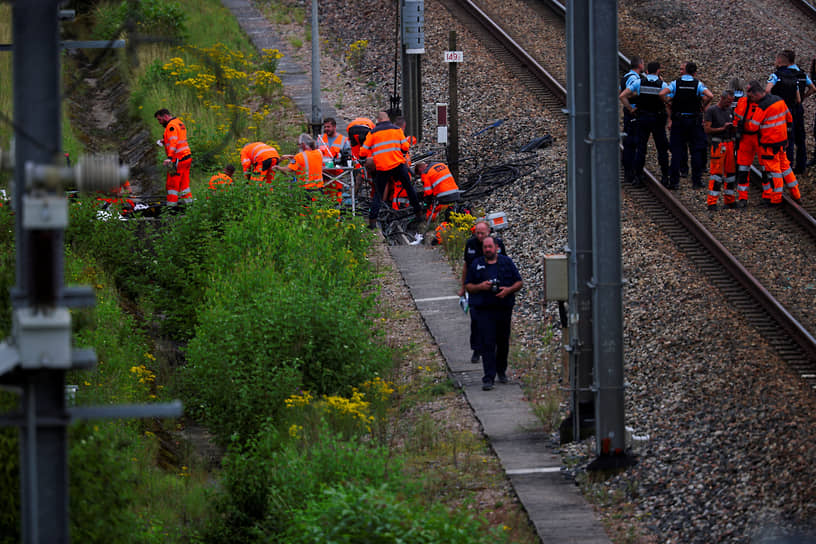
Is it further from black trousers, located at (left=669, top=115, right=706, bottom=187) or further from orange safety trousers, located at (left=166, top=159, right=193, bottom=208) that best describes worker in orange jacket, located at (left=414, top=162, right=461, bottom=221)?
orange safety trousers, located at (left=166, top=159, right=193, bottom=208)

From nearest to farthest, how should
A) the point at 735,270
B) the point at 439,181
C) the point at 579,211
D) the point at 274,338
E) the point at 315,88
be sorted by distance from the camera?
the point at 579,211, the point at 274,338, the point at 735,270, the point at 439,181, the point at 315,88

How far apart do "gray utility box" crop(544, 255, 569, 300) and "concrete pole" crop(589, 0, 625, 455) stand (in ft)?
2.35

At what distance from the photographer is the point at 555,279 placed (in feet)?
36.0

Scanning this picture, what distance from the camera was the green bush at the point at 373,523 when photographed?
7176 millimetres

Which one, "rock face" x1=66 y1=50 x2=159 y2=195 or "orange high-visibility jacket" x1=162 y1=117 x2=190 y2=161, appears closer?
"orange high-visibility jacket" x1=162 y1=117 x2=190 y2=161

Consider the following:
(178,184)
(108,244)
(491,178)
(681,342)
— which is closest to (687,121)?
(491,178)

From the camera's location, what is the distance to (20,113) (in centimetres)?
475

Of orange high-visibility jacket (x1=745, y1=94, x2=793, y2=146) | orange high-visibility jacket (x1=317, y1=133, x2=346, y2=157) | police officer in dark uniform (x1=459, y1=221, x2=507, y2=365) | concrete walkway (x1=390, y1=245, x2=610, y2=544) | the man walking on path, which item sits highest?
orange high-visibility jacket (x1=745, y1=94, x2=793, y2=146)

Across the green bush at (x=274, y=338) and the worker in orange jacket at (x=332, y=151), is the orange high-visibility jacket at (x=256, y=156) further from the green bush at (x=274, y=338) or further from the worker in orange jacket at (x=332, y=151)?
the green bush at (x=274, y=338)

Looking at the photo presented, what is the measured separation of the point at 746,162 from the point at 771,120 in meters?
0.66

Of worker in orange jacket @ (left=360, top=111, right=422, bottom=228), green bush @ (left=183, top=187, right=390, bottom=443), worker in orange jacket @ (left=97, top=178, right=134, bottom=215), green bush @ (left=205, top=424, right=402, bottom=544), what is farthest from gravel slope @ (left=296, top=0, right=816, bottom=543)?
worker in orange jacket @ (left=97, top=178, right=134, bottom=215)

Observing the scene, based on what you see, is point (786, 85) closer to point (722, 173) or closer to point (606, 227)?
point (722, 173)

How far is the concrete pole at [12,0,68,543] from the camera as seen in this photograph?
473cm

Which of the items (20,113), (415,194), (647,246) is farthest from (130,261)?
(20,113)
